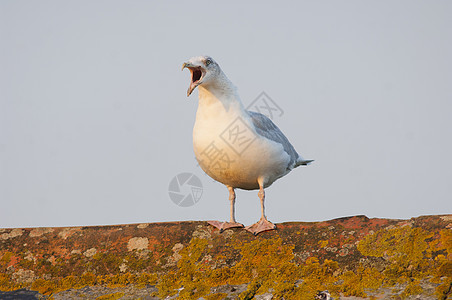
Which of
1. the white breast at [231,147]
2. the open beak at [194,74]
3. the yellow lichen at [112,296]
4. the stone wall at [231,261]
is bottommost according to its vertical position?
the yellow lichen at [112,296]

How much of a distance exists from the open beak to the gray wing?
3.14 ft

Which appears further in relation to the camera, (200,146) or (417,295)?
(200,146)

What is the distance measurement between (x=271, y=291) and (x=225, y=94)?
11.5ft

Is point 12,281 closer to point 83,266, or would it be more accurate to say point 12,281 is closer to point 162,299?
point 83,266

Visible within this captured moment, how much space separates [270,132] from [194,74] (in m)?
1.41

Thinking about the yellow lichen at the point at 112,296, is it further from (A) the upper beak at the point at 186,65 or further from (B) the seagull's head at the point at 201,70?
(A) the upper beak at the point at 186,65

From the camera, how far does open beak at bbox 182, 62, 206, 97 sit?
7.27 m

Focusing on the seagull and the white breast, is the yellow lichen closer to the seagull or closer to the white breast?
the seagull

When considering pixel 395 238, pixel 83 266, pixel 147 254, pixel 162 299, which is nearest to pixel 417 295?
pixel 395 238

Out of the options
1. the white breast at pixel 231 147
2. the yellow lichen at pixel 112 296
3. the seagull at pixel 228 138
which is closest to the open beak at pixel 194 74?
the seagull at pixel 228 138

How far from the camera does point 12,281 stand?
5.44m

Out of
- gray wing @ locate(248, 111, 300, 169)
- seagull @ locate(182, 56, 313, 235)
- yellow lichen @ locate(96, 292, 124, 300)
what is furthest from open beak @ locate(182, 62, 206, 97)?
yellow lichen @ locate(96, 292, 124, 300)

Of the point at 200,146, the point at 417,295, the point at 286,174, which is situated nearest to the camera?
the point at 417,295

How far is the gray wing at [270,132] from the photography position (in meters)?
7.91
